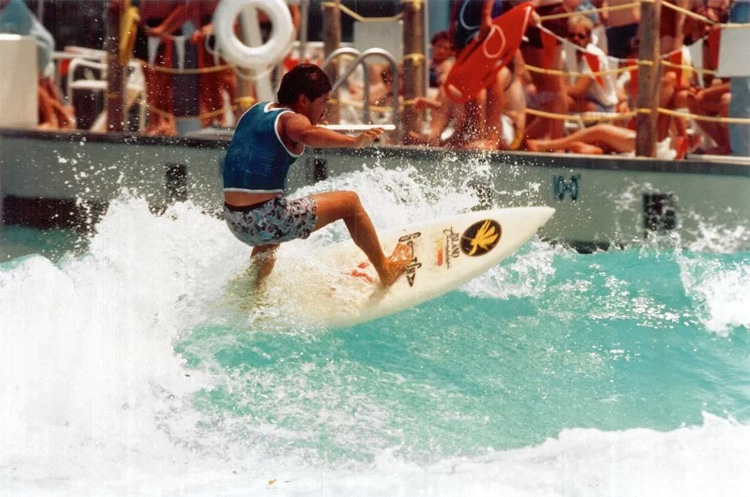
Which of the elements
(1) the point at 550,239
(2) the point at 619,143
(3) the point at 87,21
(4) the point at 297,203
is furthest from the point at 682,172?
(3) the point at 87,21

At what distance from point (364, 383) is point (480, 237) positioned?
1495 millimetres

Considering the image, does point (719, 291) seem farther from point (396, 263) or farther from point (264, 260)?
point (264, 260)

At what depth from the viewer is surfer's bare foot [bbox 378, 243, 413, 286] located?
16.7 ft

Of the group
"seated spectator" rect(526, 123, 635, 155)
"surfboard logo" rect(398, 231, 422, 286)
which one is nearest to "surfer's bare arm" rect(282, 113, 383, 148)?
"surfboard logo" rect(398, 231, 422, 286)

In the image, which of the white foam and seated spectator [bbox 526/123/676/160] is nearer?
the white foam

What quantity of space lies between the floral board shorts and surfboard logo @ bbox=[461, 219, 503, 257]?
1.05 m

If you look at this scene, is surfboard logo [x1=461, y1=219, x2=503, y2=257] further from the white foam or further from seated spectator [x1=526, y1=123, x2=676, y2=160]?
seated spectator [x1=526, y1=123, x2=676, y2=160]

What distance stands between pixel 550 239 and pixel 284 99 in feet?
9.41

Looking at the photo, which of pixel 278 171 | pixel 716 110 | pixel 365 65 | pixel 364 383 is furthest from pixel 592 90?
pixel 364 383

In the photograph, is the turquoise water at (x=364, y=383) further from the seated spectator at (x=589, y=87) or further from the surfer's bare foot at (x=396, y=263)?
the seated spectator at (x=589, y=87)

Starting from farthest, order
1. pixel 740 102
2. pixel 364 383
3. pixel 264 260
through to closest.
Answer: pixel 740 102 < pixel 264 260 < pixel 364 383

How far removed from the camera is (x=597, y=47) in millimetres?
7039

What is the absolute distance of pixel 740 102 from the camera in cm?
645

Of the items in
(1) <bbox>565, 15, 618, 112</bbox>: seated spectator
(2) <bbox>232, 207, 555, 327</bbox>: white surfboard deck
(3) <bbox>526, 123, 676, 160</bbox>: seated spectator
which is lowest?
(2) <bbox>232, 207, 555, 327</bbox>: white surfboard deck
